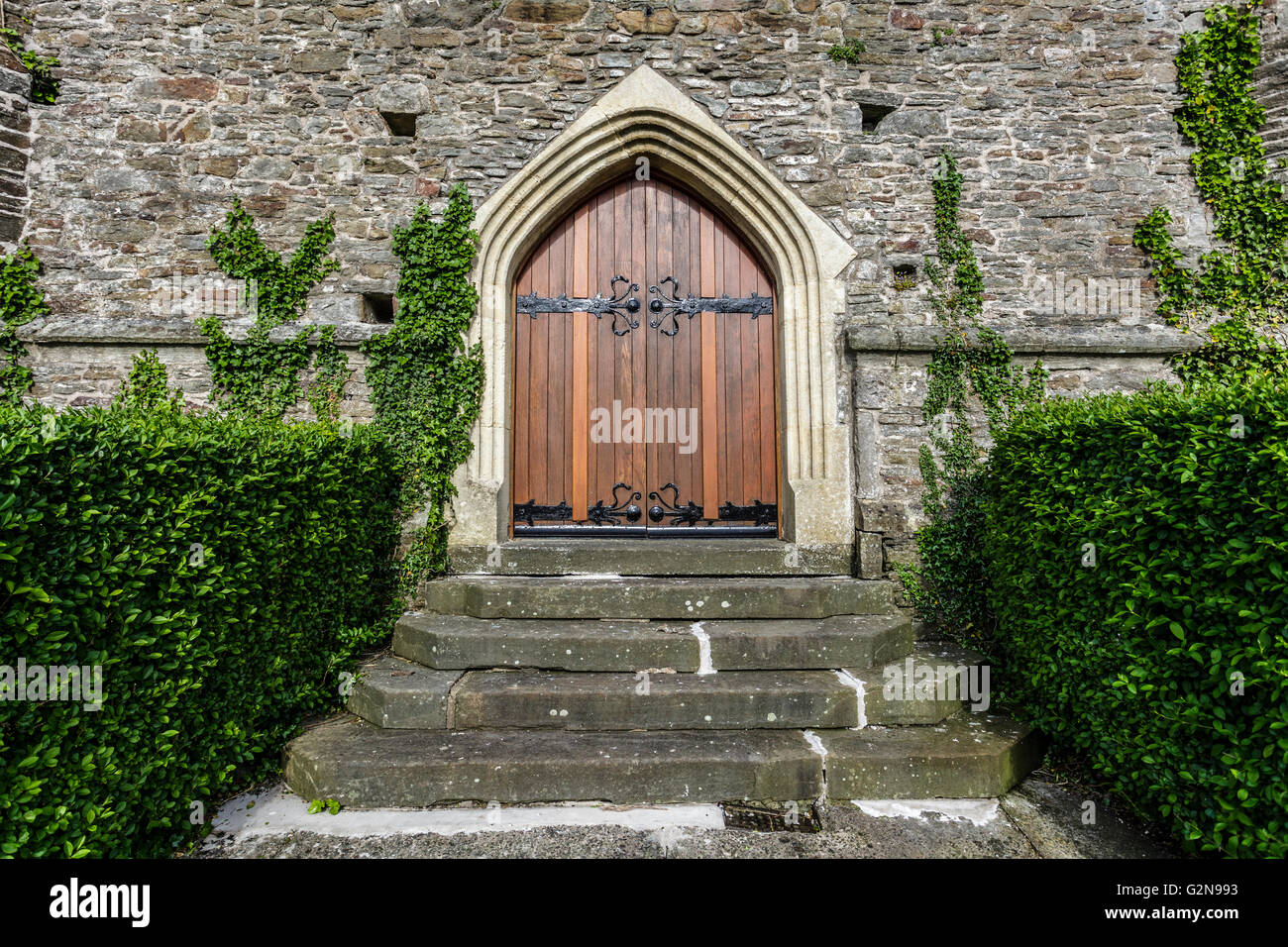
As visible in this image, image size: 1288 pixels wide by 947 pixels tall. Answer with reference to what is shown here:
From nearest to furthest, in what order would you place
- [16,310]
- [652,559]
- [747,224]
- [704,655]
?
[704,655] → [652,559] → [16,310] → [747,224]

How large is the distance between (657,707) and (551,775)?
0.60m

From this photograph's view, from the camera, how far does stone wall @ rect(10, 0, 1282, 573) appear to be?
167 inches

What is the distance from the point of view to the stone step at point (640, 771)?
2566 millimetres

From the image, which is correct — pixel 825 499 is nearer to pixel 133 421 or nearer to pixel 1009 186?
pixel 1009 186

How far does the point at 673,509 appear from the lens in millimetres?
4453

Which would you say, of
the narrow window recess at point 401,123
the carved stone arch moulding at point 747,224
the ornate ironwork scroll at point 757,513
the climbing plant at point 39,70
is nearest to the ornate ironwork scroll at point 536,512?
the carved stone arch moulding at point 747,224

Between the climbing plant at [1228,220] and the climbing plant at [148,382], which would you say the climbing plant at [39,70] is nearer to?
the climbing plant at [148,382]

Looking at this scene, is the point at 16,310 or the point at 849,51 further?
the point at 849,51

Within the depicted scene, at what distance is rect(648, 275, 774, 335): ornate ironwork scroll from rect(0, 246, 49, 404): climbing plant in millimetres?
4223

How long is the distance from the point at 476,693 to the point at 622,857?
1.07 meters

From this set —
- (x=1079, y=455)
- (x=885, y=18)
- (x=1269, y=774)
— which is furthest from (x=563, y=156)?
(x=1269, y=774)

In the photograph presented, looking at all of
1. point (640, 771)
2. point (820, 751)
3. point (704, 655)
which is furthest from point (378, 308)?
point (820, 751)

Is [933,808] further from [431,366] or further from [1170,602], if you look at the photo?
[431,366]

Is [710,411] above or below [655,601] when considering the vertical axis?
above
